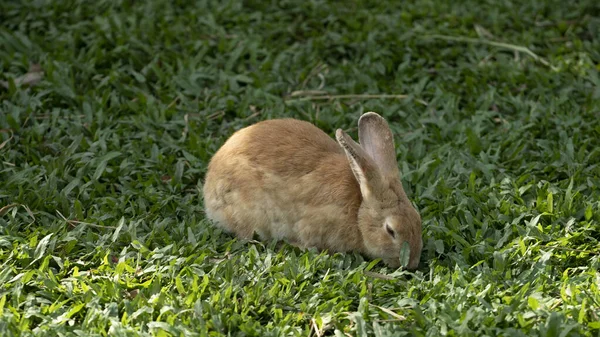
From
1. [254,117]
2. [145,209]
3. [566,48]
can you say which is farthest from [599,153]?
[145,209]

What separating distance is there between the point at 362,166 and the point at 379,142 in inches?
13.7

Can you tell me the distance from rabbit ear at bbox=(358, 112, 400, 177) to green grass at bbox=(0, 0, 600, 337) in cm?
50

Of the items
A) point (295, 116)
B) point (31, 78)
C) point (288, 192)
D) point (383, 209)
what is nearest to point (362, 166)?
point (383, 209)

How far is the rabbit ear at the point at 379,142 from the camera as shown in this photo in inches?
195

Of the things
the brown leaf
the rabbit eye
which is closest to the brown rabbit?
the rabbit eye

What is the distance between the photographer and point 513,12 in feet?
27.3

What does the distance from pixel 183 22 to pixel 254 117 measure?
6.18ft

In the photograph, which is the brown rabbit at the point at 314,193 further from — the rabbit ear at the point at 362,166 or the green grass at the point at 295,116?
the green grass at the point at 295,116

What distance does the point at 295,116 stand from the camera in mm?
6688

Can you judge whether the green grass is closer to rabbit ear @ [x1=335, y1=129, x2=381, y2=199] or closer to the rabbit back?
the rabbit back

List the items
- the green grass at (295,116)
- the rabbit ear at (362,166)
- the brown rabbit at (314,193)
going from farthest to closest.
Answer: the brown rabbit at (314,193) → the rabbit ear at (362,166) → the green grass at (295,116)

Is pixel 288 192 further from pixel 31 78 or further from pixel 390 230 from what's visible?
pixel 31 78

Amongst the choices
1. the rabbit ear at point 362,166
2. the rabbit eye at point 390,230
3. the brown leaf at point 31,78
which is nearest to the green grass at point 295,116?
the brown leaf at point 31,78

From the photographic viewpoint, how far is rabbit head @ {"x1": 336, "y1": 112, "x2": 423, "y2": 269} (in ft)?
15.4
